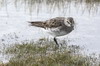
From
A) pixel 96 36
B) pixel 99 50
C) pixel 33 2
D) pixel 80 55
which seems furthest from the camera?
pixel 33 2

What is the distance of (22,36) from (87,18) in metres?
4.10

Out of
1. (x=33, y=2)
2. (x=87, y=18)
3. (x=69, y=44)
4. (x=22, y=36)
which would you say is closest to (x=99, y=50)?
(x=69, y=44)

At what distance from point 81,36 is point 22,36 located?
2100 millimetres

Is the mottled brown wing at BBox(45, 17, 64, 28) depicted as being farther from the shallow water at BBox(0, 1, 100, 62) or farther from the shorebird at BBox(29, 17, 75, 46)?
the shallow water at BBox(0, 1, 100, 62)

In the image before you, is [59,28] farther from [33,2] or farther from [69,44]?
[33,2]

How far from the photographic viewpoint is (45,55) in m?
10.3

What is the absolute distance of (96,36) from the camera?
12891 millimetres

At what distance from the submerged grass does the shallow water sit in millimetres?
511

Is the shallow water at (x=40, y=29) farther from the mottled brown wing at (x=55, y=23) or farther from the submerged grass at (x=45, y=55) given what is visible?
the mottled brown wing at (x=55, y=23)

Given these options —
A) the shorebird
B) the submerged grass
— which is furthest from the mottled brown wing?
the submerged grass

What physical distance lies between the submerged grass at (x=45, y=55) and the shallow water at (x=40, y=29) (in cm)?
51

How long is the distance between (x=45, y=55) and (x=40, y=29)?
140 inches

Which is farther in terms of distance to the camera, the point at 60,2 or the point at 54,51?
the point at 60,2

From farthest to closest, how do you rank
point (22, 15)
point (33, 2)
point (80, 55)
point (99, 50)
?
point (33, 2) → point (22, 15) → point (99, 50) → point (80, 55)
